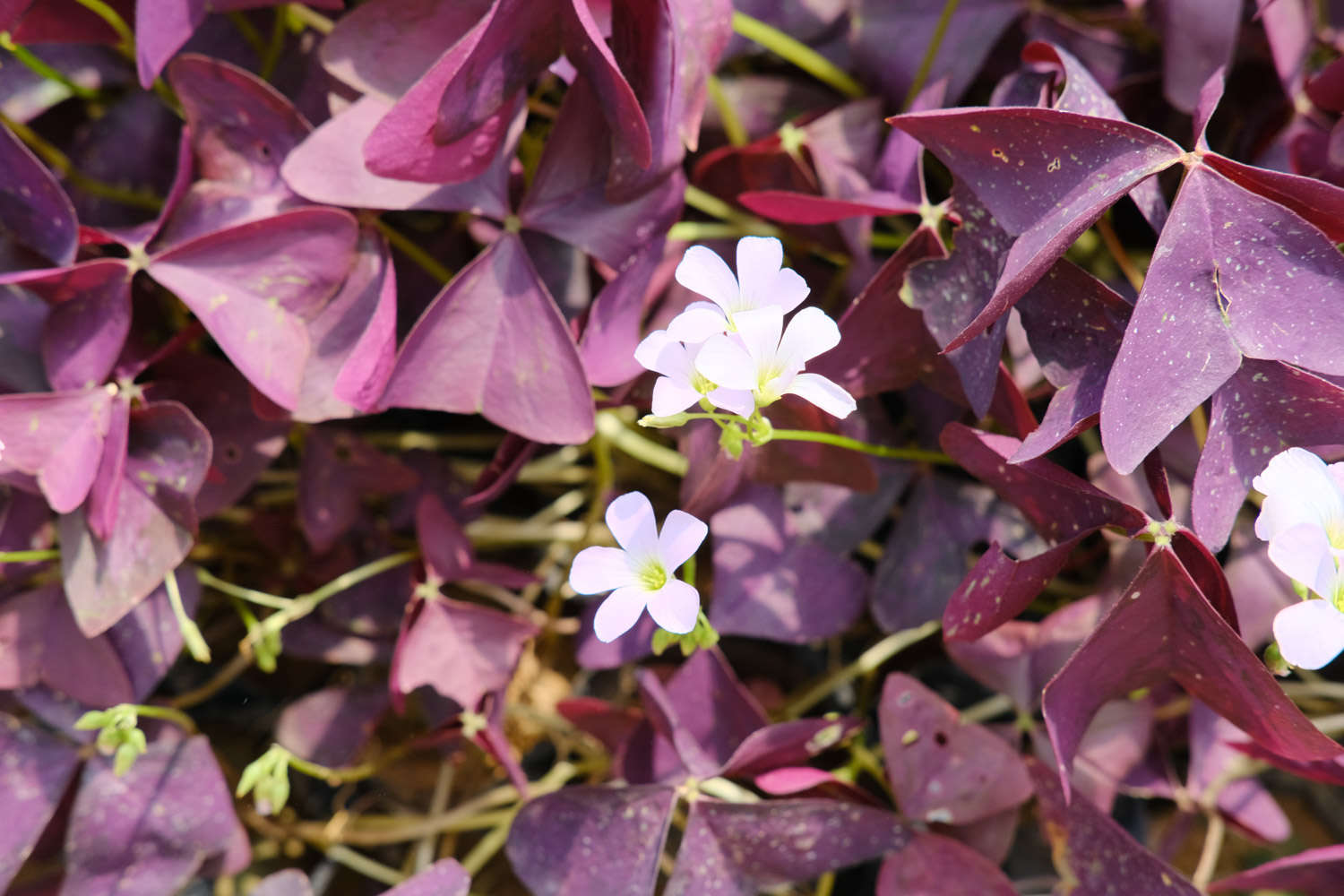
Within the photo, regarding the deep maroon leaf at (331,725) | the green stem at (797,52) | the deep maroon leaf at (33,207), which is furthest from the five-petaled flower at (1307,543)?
the deep maroon leaf at (33,207)

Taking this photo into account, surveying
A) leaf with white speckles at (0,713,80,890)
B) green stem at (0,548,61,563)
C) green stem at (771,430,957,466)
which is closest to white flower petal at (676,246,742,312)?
green stem at (771,430,957,466)

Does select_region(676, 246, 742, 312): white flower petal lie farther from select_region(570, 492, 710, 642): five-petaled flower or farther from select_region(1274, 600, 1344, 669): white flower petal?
select_region(1274, 600, 1344, 669): white flower petal

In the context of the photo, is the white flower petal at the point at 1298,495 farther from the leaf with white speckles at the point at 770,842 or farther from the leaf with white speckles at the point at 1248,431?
the leaf with white speckles at the point at 770,842

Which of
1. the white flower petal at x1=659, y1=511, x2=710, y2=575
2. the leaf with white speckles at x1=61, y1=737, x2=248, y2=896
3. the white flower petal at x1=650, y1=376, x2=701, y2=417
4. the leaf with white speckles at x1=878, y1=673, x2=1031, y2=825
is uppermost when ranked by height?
the white flower petal at x1=650, y1=376, x2=701, y2=417

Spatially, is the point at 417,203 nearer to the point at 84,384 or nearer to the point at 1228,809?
the point at 84,384

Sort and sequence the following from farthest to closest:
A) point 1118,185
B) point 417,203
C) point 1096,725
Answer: point 1096,725 < point 417,203 < point 1118,185

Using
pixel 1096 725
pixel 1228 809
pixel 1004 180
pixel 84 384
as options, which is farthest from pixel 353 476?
pixel 1228 809

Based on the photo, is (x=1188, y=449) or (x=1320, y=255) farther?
(x=1188, y=449)
